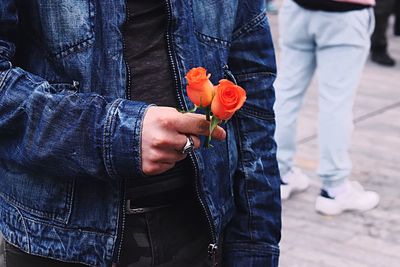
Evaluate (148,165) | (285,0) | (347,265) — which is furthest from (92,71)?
(285,0)

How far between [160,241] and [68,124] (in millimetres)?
406

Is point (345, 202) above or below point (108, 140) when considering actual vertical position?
below

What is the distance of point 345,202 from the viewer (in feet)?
15.5

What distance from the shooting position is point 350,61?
445 cm

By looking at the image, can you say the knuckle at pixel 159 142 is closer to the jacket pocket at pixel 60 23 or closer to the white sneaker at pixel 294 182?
the jacket pocket at pixel 60 23

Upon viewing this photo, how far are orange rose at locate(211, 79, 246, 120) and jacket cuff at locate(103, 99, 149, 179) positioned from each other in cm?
16

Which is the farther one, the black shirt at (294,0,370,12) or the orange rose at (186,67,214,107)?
the black shirt at (294,0,370,12)

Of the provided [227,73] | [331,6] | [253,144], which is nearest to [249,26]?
[227,73]

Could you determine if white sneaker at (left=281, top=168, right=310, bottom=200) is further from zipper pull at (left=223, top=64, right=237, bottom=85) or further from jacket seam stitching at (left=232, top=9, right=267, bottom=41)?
zipper pull at (left=223, top=64, right=237, bottom=85)

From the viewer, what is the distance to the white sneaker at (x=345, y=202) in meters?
4.71

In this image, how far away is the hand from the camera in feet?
4.70

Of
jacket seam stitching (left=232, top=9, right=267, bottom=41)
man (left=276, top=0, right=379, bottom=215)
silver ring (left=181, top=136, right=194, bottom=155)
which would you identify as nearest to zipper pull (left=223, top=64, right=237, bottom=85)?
jacket seam stitching (left=232, top=9, right=267, bottom=41)

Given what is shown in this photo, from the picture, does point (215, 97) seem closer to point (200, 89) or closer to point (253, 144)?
point (200, 89)

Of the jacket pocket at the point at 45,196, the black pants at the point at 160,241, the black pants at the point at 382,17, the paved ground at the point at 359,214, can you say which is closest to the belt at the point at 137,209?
the black pants at the point at 160,241
